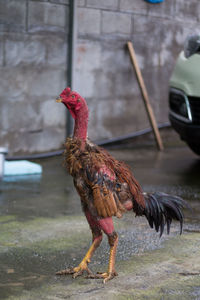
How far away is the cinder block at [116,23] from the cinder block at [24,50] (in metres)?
1.29

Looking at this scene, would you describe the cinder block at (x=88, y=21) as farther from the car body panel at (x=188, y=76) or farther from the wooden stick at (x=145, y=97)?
the car body panel at (x=188, y=76)

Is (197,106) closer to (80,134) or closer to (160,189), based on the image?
(160,189)

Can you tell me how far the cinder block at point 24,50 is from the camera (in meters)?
7.57

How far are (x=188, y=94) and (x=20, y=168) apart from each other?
228 cm

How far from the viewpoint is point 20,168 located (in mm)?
7137

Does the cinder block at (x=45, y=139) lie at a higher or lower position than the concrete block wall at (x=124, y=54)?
lower

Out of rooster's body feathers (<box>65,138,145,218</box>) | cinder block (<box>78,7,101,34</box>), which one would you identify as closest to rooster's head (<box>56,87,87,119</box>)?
rooster's body feathers (<box>65,138,145,218</box>)

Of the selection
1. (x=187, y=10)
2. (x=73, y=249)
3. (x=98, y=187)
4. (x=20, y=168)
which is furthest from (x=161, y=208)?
(x=187, y=10)

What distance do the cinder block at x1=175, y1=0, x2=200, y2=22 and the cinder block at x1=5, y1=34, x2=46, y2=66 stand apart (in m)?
3.15

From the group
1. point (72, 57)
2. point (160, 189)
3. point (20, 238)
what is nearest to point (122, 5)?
point (72, 57)

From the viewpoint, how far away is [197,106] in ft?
22.9

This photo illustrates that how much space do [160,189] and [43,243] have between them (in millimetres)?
2307

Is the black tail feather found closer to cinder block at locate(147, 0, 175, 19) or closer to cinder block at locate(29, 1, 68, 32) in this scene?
cinder block at locate(29, 1, 68, 32)

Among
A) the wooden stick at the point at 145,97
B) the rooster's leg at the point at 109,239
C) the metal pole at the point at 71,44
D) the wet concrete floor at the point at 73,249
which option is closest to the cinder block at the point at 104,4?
the metal pole at the point at 71,44
